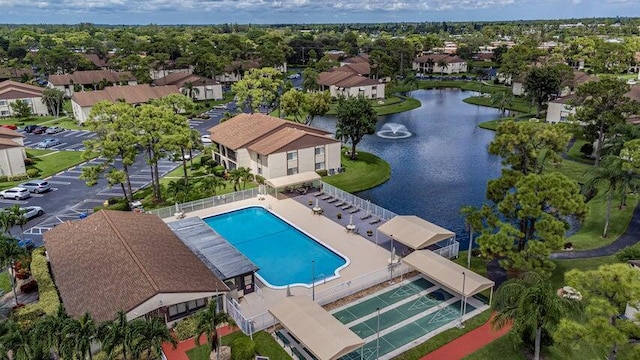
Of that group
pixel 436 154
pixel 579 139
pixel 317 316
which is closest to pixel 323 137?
pixel 436 154

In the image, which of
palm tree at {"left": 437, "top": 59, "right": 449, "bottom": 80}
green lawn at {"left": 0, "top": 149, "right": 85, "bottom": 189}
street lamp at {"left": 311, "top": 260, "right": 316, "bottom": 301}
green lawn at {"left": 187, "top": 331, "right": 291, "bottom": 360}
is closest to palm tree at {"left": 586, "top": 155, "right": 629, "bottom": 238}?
street lamp at {"left": 311, "top": 260, "right": 316, "bottom": 301}

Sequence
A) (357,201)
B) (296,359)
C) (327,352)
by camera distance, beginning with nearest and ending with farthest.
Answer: (327,352) → (296,359) → (357,201)

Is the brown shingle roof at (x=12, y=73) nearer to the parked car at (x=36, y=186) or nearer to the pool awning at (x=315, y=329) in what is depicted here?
the parked car at (x=36, y=186)

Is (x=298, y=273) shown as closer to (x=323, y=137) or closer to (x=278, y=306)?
(x=278, y=306)

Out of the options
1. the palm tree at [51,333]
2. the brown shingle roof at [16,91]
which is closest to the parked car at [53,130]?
the brown shingle roof at [16,91]

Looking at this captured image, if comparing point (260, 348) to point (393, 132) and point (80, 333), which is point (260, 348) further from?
point (393, 132)

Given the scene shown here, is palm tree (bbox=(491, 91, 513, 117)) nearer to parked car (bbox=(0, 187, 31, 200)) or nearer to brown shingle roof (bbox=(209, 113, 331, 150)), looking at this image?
brown shingle roof (bbox=(209, 113, 331, 150))
